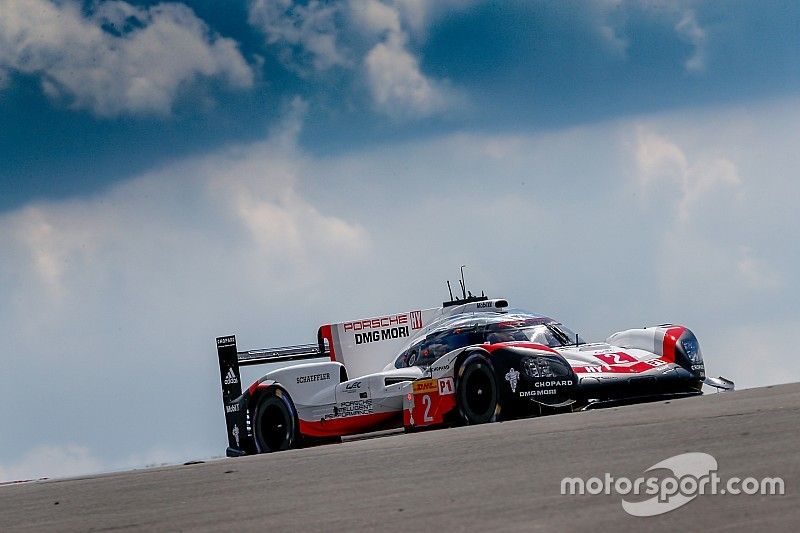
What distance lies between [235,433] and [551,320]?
4745mm

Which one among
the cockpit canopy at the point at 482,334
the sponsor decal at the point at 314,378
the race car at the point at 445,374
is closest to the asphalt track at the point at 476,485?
the race car at the point at 445,374

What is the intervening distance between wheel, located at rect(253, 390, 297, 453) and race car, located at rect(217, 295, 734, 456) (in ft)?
0.04

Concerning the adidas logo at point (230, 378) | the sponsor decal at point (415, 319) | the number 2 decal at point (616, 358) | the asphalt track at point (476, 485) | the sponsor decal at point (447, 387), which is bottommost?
the asphalt track at point (476, 485)

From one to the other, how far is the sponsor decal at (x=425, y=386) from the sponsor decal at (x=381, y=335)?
279 cm

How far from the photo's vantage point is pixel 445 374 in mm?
12234

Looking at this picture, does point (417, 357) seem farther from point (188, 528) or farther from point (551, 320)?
point (188, 528)

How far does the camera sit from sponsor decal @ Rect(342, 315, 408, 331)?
1526 cm

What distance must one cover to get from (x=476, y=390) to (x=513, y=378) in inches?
26.1

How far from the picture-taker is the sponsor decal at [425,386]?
481 inches

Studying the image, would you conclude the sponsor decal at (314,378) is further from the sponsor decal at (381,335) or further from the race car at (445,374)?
the sponsor decal at (381,335)

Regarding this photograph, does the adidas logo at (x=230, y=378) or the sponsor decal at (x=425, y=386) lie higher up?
the adidas logo at (x=230, y=378)

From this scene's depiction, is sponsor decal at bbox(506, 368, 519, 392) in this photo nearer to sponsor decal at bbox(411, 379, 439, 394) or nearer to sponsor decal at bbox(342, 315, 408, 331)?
sponsor decal at bbox(411, 379, 439, 394)

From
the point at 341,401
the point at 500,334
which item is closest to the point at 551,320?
the point at 500,334

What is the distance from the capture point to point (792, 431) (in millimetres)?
5621
